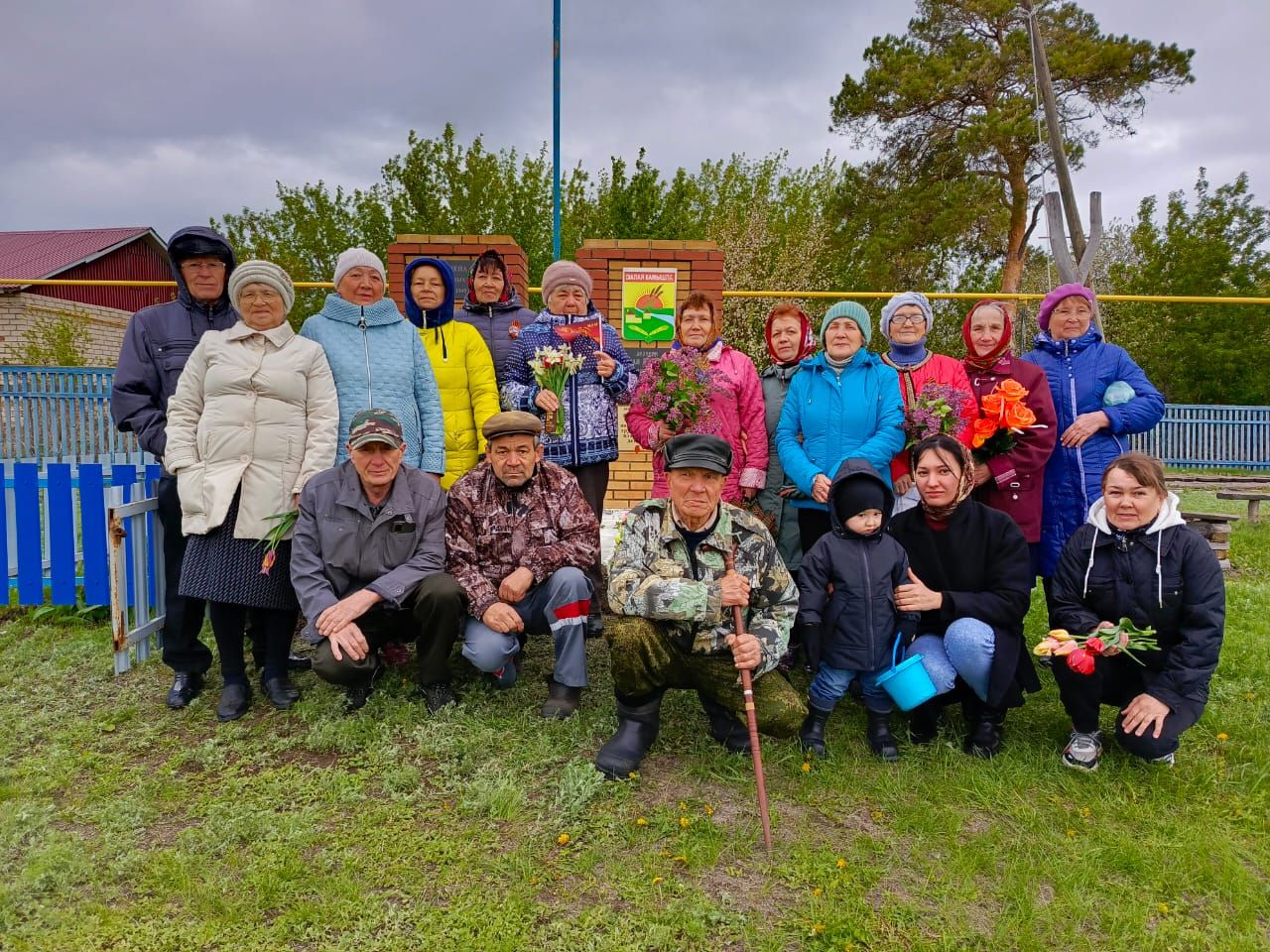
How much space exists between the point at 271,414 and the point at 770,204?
66.2ft

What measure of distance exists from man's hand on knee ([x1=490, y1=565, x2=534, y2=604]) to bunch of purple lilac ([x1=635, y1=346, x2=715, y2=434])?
97 cm

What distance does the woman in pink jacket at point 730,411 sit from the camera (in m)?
3.92

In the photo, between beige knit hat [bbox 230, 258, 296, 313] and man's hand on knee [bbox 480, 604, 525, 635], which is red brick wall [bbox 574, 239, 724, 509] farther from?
beige knit hat [bbox 230, 258, 296, 313]

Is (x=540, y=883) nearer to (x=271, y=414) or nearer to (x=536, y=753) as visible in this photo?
(x=536, y=753)

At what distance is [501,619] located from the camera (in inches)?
134

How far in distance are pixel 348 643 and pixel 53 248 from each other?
28056 millimetres

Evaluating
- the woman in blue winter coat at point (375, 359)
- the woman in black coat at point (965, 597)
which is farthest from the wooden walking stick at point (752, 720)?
the woman in blue winter coat at point (375, 359)

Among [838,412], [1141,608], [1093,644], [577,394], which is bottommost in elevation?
[1093,644]

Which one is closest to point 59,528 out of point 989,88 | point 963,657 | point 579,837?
point 579,837

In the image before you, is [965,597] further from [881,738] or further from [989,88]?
[989,88]

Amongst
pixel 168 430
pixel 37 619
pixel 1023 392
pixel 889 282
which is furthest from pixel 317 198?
pixel 1023 392

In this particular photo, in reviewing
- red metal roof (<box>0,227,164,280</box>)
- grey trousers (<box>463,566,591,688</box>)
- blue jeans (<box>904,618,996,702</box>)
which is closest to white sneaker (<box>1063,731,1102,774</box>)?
blue jeans (<box>904,618,996,702</box>)

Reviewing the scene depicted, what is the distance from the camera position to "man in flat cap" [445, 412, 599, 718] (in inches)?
136

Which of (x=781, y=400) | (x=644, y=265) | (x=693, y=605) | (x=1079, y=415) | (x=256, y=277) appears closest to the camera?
(x=693, y=605)
